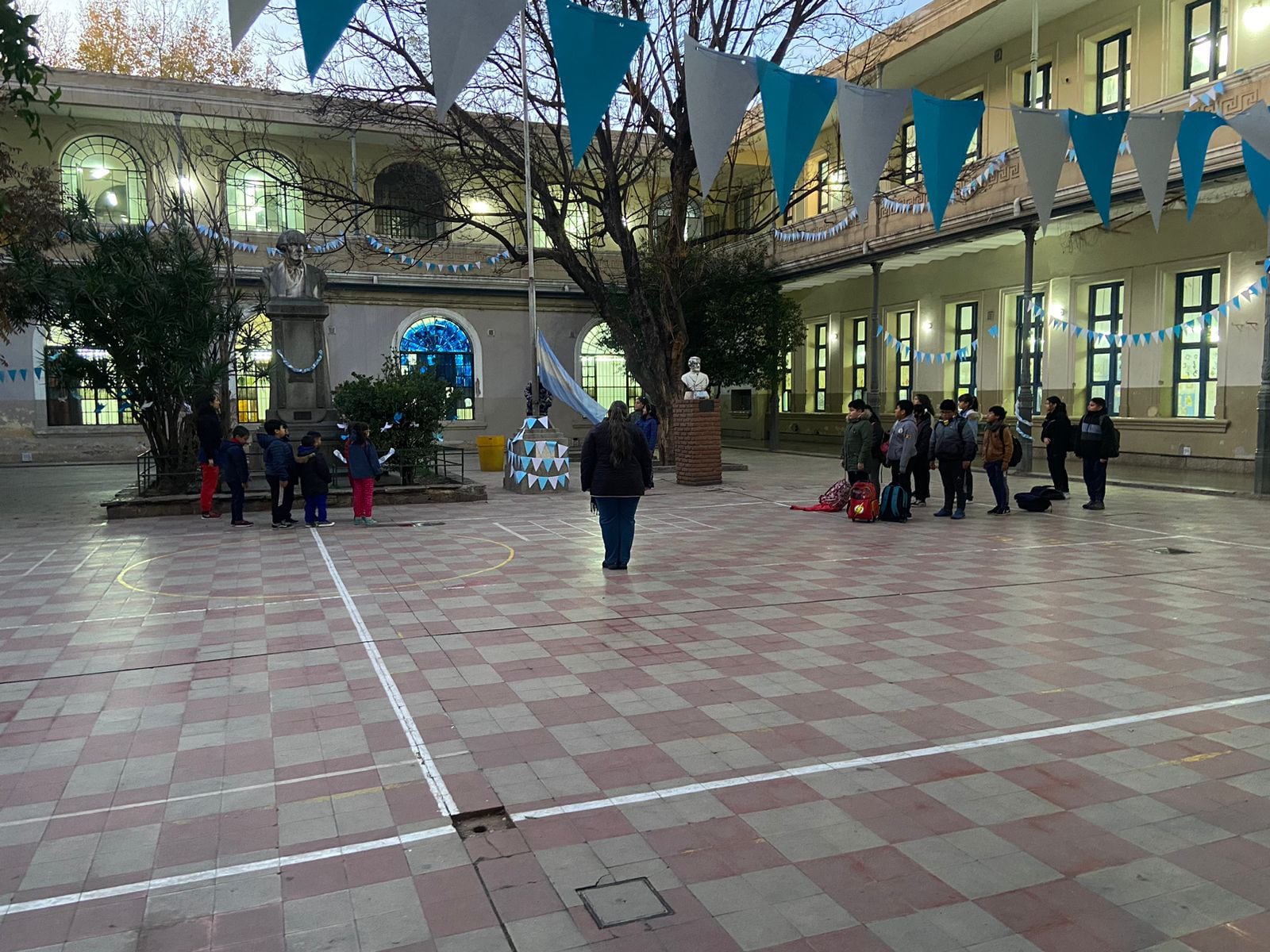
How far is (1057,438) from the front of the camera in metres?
14.0

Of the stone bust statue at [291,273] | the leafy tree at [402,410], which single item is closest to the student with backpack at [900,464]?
the leafy tree at [402,410]

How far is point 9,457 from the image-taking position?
24031mm

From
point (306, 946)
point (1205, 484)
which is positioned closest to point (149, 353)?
point (306, 946)

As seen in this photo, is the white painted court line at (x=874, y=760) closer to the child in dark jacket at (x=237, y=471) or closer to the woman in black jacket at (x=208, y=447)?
the child in dark jacket at (x=237, y=471)

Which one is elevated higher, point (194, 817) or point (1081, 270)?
point (1081, 270)

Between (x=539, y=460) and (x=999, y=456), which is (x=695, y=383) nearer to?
(x=539, y=460)

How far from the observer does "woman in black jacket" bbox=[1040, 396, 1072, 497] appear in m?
13.9

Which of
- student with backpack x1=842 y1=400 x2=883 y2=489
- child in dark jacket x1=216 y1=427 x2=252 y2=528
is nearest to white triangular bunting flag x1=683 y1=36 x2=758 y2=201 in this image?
student with backpack x1=842 y1=400 x2=883 y2=489

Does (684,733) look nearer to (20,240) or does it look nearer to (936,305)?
(20,240)

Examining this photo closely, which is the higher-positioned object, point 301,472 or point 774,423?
point 774,423

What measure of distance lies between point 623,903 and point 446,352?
2605cm

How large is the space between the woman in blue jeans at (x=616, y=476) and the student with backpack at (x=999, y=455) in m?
6.11

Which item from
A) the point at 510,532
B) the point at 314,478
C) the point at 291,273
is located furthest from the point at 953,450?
the point at 291,273

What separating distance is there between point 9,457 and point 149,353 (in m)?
13.9
